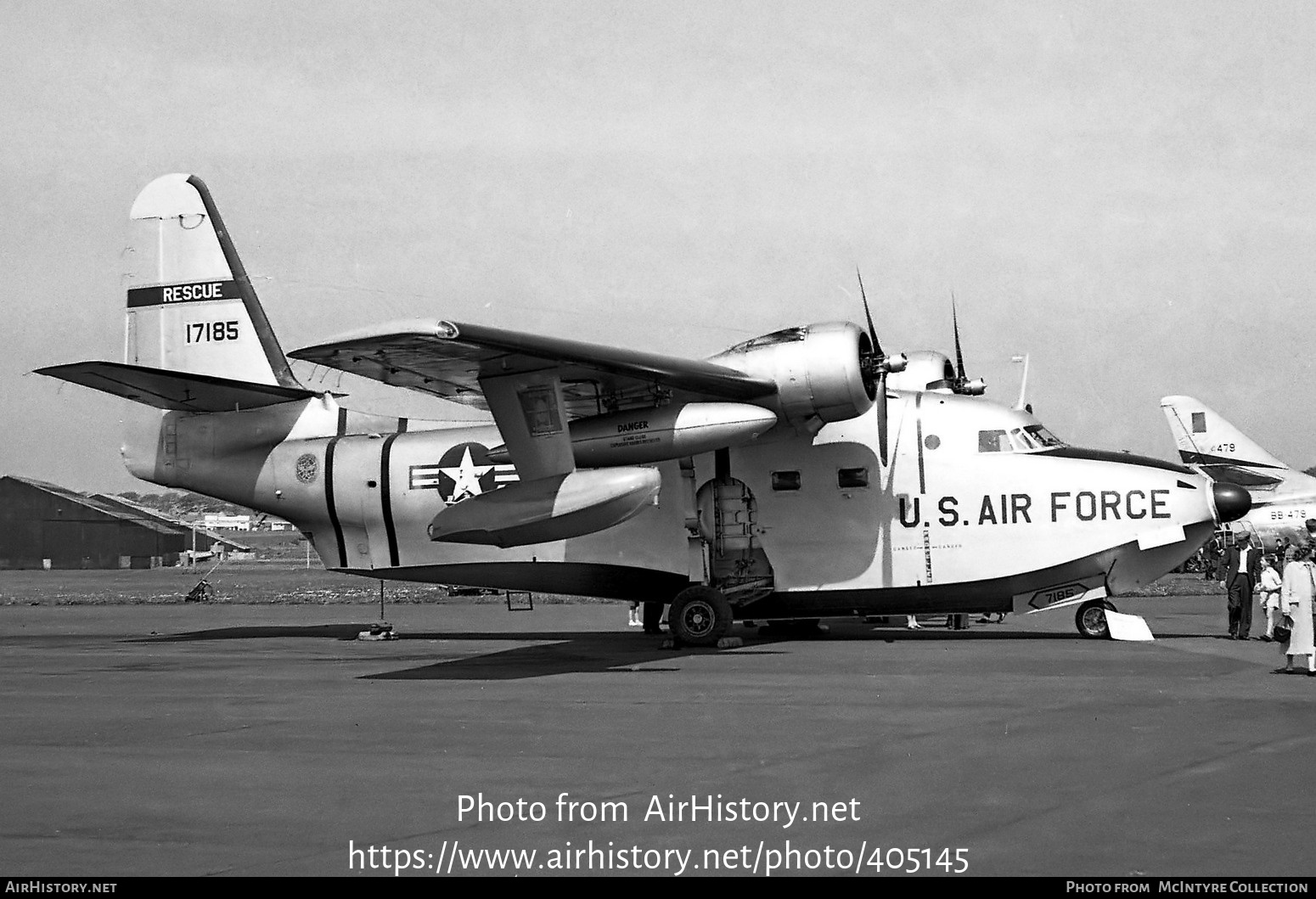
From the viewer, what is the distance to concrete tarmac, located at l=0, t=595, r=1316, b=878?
237 inches

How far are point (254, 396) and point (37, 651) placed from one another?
4.84 m

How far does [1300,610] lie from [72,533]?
189ft

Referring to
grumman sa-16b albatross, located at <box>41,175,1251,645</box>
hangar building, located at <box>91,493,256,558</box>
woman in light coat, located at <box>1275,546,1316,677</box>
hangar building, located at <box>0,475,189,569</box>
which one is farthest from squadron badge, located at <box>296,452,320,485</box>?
hangar building, located at <box>91,493,256,558</box>

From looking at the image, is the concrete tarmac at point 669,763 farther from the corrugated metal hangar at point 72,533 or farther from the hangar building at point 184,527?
the hangar building at point 184,527

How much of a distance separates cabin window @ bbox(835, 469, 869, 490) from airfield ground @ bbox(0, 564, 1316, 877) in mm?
2415

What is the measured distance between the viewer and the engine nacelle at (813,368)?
679 inches

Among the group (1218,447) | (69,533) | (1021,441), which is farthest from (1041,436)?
(69,533)

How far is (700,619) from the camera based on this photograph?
720 inches

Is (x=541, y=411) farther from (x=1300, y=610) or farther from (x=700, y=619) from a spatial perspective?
(x=1300, y=610)

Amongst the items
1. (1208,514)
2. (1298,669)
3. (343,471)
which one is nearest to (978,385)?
(1208,514)

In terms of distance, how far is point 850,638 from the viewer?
20109 mm

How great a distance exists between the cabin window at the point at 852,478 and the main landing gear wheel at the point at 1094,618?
11.6ft

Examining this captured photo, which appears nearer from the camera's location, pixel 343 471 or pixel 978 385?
pixel 343 471
